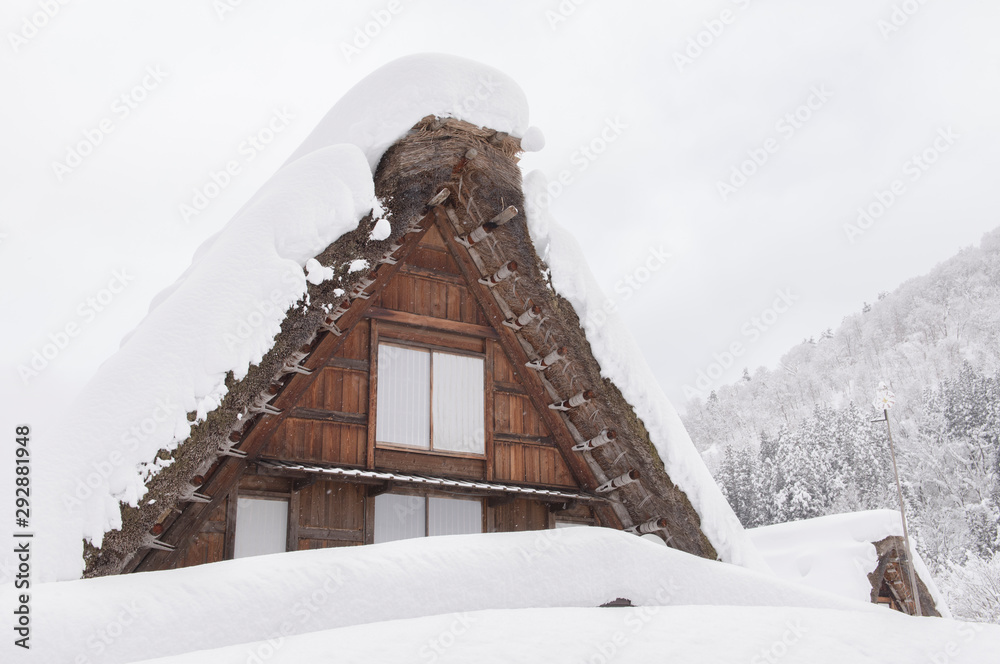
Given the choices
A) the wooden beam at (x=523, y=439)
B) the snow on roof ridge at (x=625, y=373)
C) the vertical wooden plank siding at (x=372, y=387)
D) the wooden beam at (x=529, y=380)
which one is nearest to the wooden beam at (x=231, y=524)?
the vertical wooden plank siding at (x=372, y=387)

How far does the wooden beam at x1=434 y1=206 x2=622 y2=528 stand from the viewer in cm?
708

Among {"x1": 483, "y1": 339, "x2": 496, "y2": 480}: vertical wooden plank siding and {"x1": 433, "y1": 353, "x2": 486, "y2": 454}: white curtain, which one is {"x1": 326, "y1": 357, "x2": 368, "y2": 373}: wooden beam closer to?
{"x1": 433, "y1": 353, "x2": 486, "y2": 454}: white curtain

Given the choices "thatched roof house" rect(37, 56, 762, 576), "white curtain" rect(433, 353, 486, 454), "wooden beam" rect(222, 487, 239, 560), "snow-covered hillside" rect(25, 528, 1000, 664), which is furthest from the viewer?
"white curtain" rect(433, 353, 486, 454)

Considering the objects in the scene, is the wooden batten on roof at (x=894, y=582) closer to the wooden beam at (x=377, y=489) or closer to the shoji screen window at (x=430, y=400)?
the shoji screen window at (x=430, y=400)

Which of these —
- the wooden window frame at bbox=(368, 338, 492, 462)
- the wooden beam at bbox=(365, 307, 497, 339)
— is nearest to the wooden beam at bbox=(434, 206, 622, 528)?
the wooden beam at bbox=(365, 307, 497, 339)

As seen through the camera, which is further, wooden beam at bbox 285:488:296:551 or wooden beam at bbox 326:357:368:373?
wooden beam at bbox 326:357:368:373

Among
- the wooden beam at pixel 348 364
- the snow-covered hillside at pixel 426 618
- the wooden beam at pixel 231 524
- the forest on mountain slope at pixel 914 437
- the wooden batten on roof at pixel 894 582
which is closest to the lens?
the snow-covered hillside at pixel 426 618

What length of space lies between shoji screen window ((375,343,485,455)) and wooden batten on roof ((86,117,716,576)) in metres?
0.12

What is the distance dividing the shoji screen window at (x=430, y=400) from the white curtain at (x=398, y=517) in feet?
1.68

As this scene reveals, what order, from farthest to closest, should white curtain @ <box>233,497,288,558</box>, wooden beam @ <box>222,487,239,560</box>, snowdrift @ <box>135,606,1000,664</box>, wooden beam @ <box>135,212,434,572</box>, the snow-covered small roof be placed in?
1. the snow-covered small roof
2. white curtain @ <box>233,497,288,558</box>
3. wooden beam @ <box>222,487,239,560</box>
4. wooden beam @ <box>135,212,434,572</box>
5. snowdrift @ <box>135,606,1000,664</box>

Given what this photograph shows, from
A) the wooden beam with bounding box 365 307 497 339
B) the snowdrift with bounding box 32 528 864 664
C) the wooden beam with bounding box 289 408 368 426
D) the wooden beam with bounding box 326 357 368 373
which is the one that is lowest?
the snowdrift with bounding box 32 528 864 664

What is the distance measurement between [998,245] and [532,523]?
99982 mm

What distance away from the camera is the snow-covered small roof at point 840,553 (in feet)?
28.0

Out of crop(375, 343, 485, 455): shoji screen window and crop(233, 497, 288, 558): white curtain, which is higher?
crop(375, 343, 485, 455): shoji screen window
